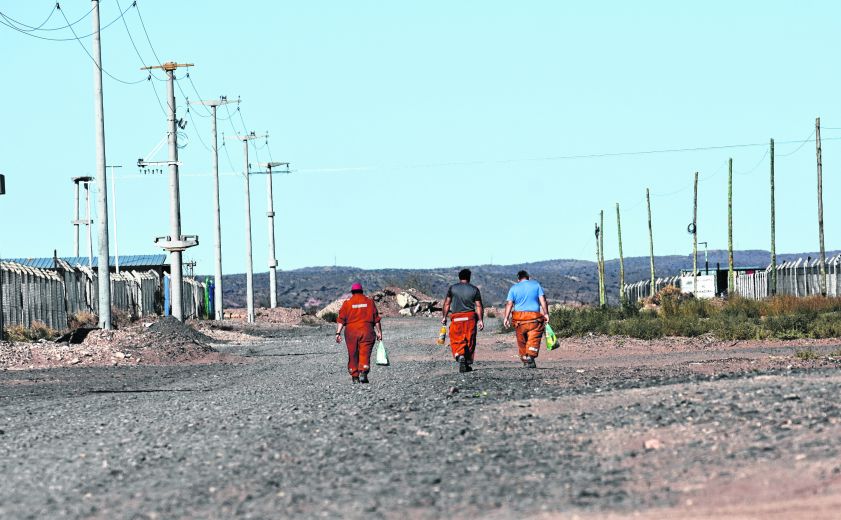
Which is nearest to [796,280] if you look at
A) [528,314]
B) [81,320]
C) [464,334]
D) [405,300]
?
[405,300]

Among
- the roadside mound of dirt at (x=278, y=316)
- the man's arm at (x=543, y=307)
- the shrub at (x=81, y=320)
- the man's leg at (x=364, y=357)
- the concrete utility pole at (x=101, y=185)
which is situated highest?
the concrete utility pole at (x=101, y=185)

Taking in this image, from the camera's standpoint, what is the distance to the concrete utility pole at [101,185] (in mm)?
36312

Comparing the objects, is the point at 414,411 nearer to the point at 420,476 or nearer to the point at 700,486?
the point at 420,476

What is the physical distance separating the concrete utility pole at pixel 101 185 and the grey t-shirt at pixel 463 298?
51.4 feet

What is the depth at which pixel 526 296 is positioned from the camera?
74.3ft

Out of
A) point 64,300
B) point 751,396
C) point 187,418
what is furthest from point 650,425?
point 64,300

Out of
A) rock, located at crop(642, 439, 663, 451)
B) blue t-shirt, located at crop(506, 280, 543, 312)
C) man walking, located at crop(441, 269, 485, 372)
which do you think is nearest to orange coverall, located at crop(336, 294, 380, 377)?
man walking, located at crop(441, 269, 485, 372)

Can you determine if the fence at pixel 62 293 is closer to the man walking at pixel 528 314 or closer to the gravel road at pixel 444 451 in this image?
the man walking at pixel 528 314

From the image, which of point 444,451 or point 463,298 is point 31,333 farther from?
point 444,451

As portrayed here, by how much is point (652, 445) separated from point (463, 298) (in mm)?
11936

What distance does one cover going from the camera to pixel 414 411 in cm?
1427

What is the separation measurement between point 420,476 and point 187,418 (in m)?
5.56

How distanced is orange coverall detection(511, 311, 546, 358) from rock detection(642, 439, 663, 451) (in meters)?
11.9

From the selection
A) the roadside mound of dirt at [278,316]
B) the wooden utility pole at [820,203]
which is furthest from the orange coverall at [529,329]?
the roadside mound of dirt at [278,316]
